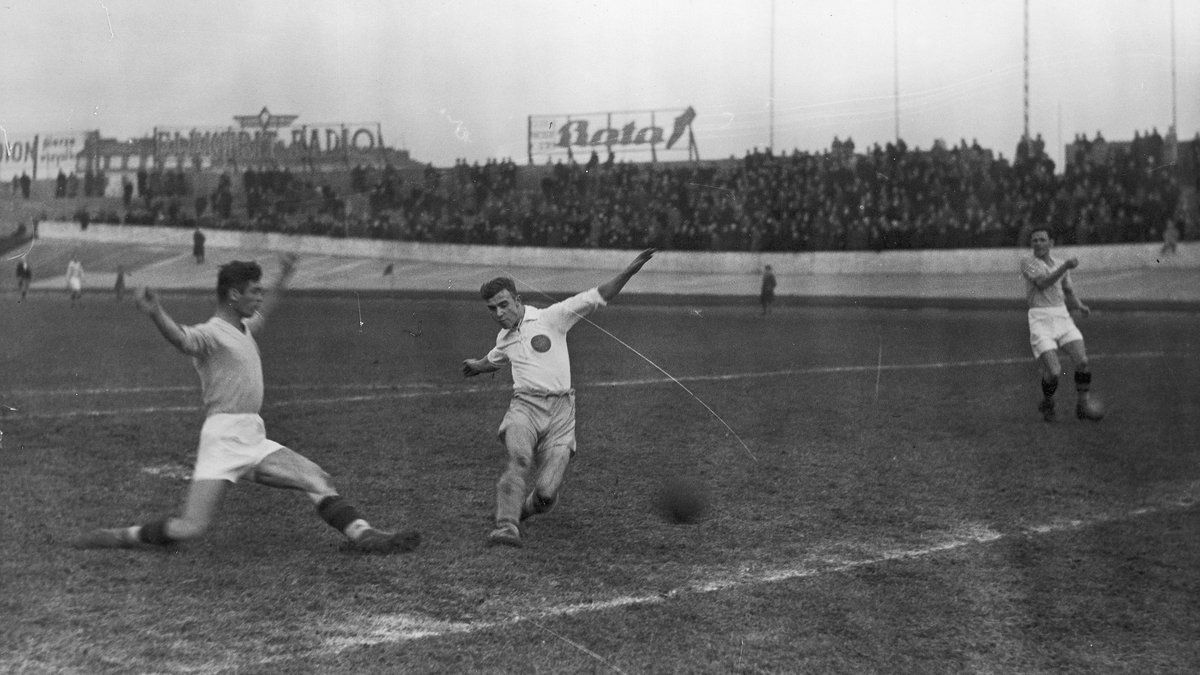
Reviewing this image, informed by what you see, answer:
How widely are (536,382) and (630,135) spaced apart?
24.4 meters

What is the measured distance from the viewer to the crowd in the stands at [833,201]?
26.7 meters

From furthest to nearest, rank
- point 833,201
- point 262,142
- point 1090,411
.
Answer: point 262,142 → point 833,201 → point 1090,411

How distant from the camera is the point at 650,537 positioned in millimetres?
6031

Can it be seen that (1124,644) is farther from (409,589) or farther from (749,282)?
(749,282)

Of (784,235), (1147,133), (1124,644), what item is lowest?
(1124,644)

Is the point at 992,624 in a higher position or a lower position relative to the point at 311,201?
lower

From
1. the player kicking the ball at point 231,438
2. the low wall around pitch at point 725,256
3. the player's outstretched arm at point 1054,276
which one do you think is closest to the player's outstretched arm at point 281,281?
the player kicking the ball at point 231,438

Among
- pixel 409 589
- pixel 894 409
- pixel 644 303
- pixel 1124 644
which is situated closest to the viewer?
pixel 1124 644

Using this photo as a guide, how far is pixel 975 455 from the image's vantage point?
27.7 ft

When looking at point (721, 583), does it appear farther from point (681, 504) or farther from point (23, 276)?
point (23, 276)

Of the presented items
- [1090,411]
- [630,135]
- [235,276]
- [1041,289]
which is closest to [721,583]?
[235,276]

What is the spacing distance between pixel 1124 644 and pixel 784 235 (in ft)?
85.3

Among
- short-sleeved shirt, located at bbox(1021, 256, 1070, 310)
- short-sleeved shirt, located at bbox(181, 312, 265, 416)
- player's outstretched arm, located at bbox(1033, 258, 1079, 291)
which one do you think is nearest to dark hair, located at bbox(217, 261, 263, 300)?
short-sleeved shirt, located at bbox(181, 312, 265, 416)

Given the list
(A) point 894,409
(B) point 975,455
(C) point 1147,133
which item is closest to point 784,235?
(C) point 1147,133
